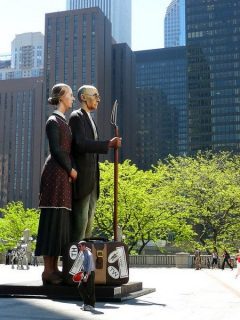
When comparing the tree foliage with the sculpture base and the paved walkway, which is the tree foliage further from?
the paved walkway

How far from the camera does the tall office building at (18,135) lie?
481 feet

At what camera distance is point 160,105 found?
182 metres

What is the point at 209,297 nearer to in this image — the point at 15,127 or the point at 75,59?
the point at 75,59

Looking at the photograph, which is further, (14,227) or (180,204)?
(14,227)

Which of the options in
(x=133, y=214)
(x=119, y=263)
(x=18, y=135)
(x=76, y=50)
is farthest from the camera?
(x=18, y=135)

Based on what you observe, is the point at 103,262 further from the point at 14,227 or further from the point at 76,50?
the point at 76,50

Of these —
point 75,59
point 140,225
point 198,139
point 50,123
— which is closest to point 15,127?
point 75,59

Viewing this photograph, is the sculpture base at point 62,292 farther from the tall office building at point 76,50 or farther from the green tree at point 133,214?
the tall office building at point 76,50

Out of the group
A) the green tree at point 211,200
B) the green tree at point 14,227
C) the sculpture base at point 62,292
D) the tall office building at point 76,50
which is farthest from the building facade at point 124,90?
the sculpture base at point 62,292

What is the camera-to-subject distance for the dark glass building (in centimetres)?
17462

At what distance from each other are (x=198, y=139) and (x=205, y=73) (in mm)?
19996

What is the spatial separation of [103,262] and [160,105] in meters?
174

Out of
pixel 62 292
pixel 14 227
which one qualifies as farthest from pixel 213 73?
pixel 62 292

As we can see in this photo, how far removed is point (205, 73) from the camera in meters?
148
